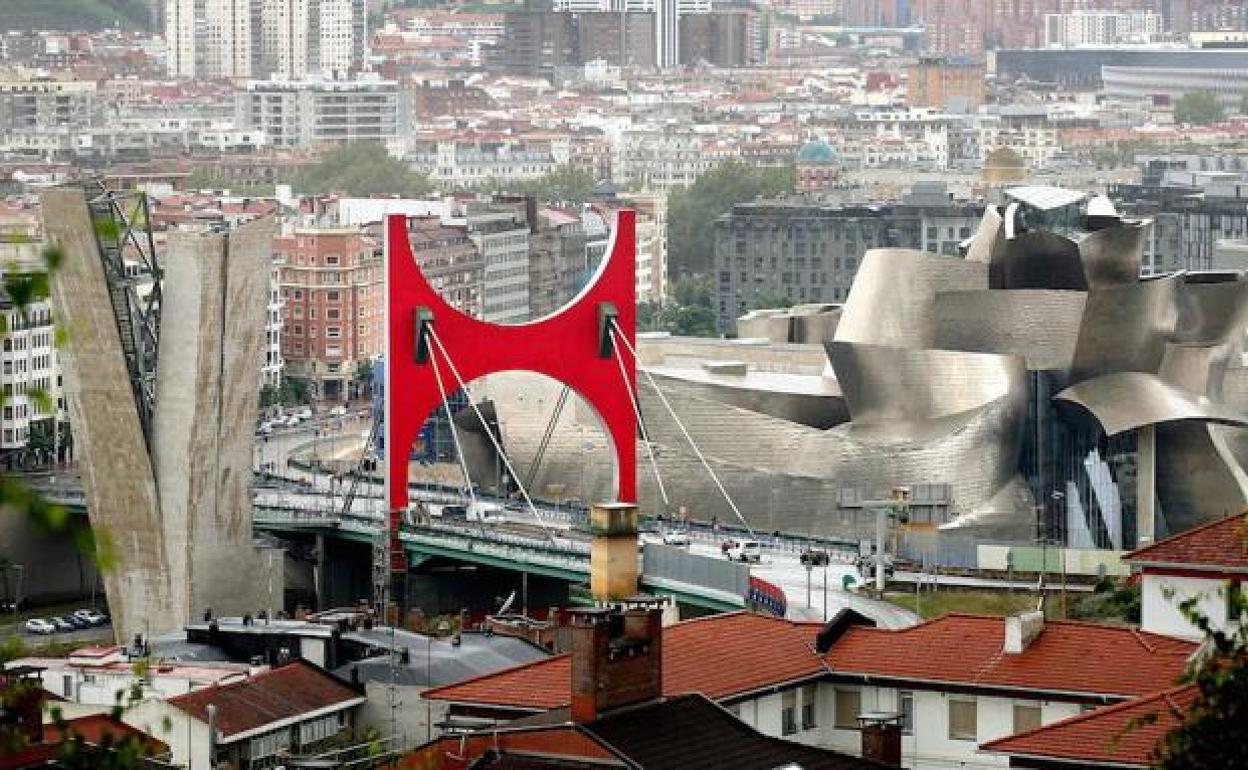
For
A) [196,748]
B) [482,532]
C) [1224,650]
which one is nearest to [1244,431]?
→ [482,532]

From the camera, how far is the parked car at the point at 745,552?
5158 cm

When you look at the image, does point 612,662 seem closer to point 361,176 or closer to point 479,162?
point 361,176

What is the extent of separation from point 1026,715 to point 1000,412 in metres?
31.7

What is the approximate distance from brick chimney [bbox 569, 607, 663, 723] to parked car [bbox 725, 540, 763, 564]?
27.6 meters

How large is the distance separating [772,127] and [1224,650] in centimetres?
17858

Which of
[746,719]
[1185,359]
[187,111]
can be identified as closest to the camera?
[746,719]

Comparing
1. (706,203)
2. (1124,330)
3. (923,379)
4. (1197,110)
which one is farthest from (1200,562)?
(1197,110)

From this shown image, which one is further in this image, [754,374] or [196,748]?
[754,374]

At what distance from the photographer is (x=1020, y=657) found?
27.6 metres

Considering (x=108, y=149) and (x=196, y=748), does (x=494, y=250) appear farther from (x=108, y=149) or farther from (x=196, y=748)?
(x=196, y=748)

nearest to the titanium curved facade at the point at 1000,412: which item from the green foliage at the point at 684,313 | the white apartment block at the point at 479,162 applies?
the green foliage at the point at 684,313

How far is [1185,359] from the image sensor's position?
2333 inches

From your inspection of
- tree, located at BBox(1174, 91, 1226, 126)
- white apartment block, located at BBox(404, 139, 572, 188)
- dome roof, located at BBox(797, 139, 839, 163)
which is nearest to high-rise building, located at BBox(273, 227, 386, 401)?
dome roof, located at BBox(797, 139, 839, 163)

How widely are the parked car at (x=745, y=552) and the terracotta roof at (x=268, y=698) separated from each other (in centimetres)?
1819
